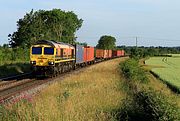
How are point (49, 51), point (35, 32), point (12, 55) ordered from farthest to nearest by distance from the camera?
1. point (35, 32)
2. point (12, 55)
3. point (49, 51)

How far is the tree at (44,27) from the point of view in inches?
2889

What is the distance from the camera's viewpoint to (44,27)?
78688 millimetres

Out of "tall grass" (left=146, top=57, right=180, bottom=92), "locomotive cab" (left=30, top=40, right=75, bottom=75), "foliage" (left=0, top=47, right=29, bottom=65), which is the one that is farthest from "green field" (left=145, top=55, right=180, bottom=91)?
"foliage" (left=0, top=47, right=29, bottom=65)

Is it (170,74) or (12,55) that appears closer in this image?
(170,74)

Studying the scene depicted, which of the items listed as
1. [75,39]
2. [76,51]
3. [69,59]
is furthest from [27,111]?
[75,39]

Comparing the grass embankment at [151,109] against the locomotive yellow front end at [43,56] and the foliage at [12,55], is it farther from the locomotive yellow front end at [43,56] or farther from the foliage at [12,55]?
the foliage at [12,55]

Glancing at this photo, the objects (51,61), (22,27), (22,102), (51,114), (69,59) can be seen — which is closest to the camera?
(51,114)

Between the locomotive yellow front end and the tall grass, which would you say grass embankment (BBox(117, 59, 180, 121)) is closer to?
the tall grass

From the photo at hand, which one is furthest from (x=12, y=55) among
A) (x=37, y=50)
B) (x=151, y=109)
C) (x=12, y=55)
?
(x=151, y=109)

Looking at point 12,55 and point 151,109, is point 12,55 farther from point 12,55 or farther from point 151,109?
point 151,109

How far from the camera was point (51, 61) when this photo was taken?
33.1 m

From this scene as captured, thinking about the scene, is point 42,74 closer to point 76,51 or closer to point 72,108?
point 76,51

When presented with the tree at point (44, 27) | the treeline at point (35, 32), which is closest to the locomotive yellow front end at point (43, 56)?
the treeline at point (35, 32)

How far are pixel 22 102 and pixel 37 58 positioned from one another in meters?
19.3
